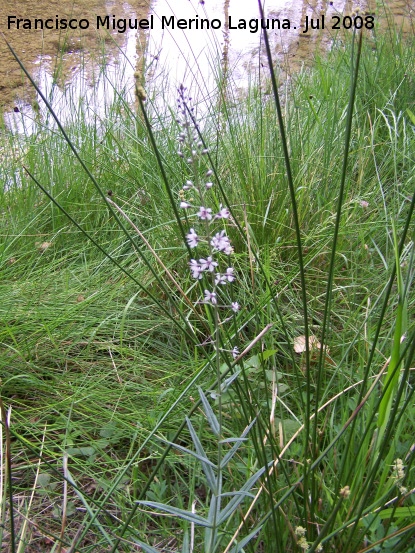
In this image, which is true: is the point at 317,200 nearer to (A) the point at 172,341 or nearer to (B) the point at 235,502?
(A) the point at 172,341

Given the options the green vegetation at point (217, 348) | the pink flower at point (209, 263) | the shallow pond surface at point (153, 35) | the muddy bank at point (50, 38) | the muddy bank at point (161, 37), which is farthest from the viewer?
the muddy bank at point (50, 38)

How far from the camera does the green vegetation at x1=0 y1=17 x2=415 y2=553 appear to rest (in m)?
1.00

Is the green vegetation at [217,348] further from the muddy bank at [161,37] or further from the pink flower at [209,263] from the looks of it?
the muddy bank at [161,37]

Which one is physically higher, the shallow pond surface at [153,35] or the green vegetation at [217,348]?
the shallow pond surface at [153,35]

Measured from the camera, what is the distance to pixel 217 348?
83cm

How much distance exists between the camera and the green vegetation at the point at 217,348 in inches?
39.6

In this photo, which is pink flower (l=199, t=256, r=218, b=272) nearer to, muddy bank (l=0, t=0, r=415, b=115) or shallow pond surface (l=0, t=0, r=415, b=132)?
shallow pond surface (l=0, t=0, r=415, b=132)

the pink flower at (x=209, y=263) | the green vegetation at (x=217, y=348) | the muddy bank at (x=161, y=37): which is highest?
the muddy bank at (x=161, y=37)

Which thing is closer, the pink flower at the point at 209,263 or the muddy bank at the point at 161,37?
the pink flower at the point at 209,263

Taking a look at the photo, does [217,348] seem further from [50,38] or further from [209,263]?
[50,38]

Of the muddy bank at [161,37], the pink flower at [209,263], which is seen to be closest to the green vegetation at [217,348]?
the pink flower at [209,263]

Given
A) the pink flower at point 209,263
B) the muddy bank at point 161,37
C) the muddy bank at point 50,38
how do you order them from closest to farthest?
the pink flower at point 209,263 < the muddy bank at point 161,37 < the muddy bank at point 50,38

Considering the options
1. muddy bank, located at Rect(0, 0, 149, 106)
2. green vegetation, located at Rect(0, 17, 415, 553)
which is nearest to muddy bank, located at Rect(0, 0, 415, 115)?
muddy bank, located at Rect(0, 0, 149, 106)

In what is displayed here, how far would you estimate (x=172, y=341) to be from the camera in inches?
70.9
